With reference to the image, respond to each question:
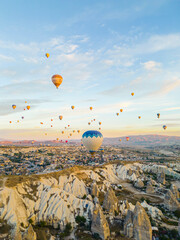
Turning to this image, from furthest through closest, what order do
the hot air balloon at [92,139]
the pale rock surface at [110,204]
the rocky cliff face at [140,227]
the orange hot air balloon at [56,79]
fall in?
the hot air balloon at [92,139]
the orange hot air balloon at [56,79]
the pale rock surface at [110,204]
the rocky cliff face at [140,227]

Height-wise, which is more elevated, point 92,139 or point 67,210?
point 92,139

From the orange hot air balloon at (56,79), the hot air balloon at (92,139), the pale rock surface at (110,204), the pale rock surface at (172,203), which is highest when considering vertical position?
the orange hot air balloon at (56,79)

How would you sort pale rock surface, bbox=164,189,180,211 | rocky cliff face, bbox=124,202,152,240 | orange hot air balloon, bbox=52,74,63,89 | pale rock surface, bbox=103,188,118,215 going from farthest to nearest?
orange hot air balloon, bbox=52,74,63,89 → pale rock surface, bbox=164,189,180,211 → pale rock surface, bbox=103,188,118,215 → rocky cliff face, bbox=124,202,152,240

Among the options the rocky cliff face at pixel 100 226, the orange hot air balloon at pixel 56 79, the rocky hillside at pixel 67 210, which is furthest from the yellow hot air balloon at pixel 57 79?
the rocky cliff face at pixel 100 226

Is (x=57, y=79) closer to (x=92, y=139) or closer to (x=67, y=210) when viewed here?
(x=92, y=139)

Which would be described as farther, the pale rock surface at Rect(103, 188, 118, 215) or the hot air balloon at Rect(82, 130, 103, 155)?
the hot air balloon at Rect(82, 130, 103, 155)

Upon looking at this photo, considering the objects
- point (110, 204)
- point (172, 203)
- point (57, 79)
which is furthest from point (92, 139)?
point (172, 203)

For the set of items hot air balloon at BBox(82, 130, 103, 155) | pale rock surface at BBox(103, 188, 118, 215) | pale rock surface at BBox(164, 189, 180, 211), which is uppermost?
hot air balloon at BBox(82, 130, 103, 155)

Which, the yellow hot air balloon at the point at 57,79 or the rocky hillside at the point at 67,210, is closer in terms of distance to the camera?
the rocky hillside at the point at 67,210

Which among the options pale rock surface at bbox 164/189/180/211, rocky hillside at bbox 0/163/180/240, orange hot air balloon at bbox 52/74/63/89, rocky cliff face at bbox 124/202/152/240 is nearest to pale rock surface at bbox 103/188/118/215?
rocky hillside at bbox 0/163/180/240

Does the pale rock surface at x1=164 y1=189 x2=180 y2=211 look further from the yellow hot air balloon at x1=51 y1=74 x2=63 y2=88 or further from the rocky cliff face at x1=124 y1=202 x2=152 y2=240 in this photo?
the yellow hot air balloon at x1=51 y1=74 x2=63 y2=88

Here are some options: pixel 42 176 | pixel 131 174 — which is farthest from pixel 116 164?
pixel 42 176

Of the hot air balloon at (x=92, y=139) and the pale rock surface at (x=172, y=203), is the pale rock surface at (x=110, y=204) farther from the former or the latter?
the pale rock surface at (x=172, y=203)
